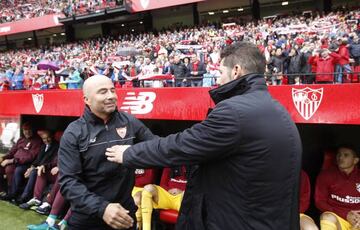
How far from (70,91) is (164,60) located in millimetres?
6576

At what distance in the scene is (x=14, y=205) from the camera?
6.25m

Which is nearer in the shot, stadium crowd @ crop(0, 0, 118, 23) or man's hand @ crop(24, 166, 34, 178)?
man's hand @ crop(24, 166, 34, 178)

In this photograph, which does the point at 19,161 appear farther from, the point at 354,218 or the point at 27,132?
the point at 354,218

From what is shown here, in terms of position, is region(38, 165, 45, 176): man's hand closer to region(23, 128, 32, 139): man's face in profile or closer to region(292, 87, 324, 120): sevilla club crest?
region(23, 128, 32, 139): man's face in profile

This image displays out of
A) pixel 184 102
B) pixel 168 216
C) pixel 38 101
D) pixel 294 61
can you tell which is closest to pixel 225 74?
pixel 184 102

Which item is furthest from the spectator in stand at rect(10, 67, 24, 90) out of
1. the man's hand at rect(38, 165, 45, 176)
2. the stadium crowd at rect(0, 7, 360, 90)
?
the man's hand at rect(38, 165, 45, 176)

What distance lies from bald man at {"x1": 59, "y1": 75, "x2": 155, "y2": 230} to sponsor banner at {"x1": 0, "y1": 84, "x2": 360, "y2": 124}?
0.41ft

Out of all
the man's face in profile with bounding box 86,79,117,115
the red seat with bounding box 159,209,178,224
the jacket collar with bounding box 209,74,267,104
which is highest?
the jacket collar with bounding box 209,74,267,104

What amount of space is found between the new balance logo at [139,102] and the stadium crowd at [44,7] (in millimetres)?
21129

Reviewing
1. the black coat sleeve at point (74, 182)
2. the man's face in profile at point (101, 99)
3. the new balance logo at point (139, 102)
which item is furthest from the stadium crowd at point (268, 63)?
the black coat sleeve at point (74, 182)

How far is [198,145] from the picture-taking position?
5.68 ft

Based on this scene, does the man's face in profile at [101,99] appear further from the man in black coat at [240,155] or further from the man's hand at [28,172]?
the man's hand at [28,172]

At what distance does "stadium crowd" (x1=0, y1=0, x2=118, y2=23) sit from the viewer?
26406 millimetres

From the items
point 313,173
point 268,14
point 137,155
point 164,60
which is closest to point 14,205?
point 313,173
